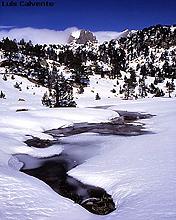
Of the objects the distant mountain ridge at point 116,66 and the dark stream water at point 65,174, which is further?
the distant mountain ridge at point 116,66

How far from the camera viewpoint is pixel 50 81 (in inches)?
2933

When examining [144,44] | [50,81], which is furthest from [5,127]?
[144,44]

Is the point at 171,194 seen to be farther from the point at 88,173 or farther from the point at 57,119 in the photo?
the point at 57,119

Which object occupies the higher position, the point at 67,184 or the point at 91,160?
the point at 91,160

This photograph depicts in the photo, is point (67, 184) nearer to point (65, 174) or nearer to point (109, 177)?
point (65, 174)

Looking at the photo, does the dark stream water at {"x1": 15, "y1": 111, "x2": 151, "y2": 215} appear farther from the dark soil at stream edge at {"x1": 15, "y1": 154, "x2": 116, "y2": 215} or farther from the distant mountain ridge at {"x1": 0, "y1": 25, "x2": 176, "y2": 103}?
the distant mountain ridge at {"x1": 0, "y1": 25, "x2": 176, "y2": 103}

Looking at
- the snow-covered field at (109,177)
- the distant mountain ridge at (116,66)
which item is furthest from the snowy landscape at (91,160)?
the distant mountain ridge at (116,66)

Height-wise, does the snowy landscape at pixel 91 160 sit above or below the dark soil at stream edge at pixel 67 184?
above

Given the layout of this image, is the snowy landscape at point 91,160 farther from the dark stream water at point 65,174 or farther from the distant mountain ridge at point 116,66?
the distant mountain ridge at point 116,66

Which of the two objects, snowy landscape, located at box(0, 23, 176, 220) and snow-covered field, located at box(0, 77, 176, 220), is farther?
snowy landscape, located at box(0, 23, 176, 220)

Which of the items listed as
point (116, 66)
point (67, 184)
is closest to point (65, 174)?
point (67, 184)

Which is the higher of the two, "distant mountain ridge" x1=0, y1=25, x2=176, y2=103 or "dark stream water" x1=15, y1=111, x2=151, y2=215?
"distant mountain ridge" x1=0, y1=25, x2=176, y2=103

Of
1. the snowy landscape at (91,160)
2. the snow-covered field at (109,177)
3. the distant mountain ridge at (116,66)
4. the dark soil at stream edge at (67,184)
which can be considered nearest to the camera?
the snow-covered field at (109,177)

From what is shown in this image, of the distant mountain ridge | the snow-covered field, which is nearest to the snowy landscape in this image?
the snow-covered field
